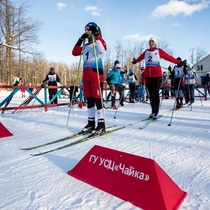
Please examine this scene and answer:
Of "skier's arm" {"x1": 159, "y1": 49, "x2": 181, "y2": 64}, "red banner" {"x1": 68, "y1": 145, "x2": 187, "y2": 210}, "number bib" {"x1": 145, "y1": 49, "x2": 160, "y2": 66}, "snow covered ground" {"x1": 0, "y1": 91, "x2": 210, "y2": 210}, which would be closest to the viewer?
"red banner" {"x1": 68, "y1": 145, "x2": 187, "y2": 210}

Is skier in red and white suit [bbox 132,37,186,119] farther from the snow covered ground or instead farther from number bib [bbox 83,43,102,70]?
number bib [bbox 83,43,102,70]

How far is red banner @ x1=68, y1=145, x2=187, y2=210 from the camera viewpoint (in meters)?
1.50

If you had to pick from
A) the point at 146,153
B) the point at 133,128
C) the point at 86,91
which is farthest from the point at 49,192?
the point at 133,128

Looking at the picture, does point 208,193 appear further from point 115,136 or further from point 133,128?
point 133,128

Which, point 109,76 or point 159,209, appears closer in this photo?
point 159,209

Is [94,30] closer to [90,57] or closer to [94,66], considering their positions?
[90,57]

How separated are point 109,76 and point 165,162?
7423mm

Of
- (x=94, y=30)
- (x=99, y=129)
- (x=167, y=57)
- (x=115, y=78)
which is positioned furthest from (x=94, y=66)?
(x=115, y=78)

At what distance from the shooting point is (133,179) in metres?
1.65

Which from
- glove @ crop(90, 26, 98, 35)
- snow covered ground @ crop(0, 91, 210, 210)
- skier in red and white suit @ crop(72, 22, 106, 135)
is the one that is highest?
glove @ crop(90, 26, 98, 35)

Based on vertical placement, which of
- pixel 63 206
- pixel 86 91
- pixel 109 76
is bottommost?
pixel 63 206

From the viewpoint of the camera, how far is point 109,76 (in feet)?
31.3

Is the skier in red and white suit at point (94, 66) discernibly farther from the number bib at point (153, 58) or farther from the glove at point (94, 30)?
the number bib at point (153, 58)

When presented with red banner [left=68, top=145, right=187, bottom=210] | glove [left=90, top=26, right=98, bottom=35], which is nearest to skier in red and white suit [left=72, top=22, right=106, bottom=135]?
glove [left=90, top=26, right=98, bottom=35]
